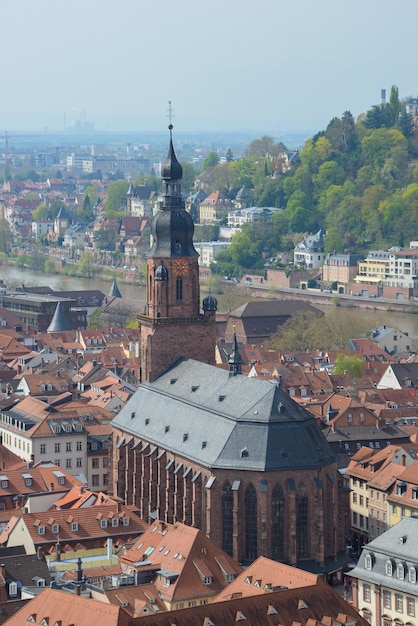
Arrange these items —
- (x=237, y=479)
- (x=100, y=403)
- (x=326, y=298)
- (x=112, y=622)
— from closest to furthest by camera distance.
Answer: (x=112, y=622), (x=237, y=479), (x=100, y=403), (x=326, y=298)

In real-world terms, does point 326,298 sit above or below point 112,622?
below

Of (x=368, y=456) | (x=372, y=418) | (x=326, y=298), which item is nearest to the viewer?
(x=368, y=456)

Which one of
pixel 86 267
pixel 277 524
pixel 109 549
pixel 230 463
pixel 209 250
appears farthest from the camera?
pixel 86 267

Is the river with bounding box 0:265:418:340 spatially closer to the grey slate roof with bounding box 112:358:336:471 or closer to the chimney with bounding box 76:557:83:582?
the grey slate roof with bounding box 112:358:336:471

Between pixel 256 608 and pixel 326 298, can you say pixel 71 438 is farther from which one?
pixel 326 298

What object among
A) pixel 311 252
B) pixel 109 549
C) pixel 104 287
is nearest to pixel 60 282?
pixel 104 287

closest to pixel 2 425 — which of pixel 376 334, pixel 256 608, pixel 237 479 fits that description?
pixel 237 479

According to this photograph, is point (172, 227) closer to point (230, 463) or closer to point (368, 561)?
point (230, 463)
